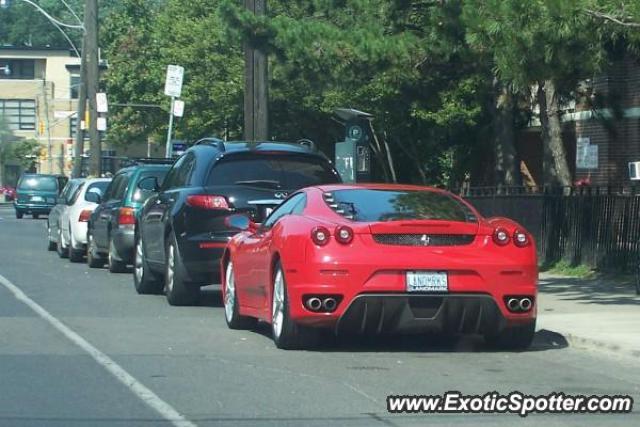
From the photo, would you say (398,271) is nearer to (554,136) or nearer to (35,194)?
(554,136)

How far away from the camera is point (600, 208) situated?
831 inches

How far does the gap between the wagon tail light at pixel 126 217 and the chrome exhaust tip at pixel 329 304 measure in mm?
10032

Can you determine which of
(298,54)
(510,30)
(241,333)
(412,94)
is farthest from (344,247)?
(412,94)

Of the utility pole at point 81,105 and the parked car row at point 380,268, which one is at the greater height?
the utility pole at point 81,105

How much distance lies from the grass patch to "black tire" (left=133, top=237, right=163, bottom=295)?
6.56 metres

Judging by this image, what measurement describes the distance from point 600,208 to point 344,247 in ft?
34.5

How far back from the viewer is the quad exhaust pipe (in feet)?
38.5

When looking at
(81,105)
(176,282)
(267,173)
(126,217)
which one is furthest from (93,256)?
Answer: (81,105)

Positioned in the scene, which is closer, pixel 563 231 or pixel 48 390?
pixel 48 390

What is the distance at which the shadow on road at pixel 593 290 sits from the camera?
1683cm

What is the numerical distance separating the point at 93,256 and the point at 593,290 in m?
9.13

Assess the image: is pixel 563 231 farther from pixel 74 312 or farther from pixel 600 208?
pixel 74 312

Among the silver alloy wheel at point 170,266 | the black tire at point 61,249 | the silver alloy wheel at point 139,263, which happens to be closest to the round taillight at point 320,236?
the silver alloy wheel at point 170,266

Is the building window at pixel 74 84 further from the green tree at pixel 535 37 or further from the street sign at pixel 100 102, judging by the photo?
the green tree at pixel 535 37
